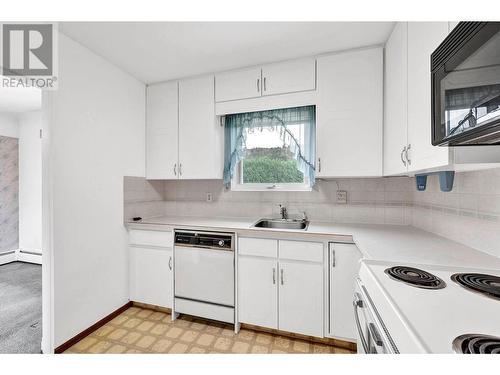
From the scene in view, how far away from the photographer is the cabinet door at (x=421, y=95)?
3.20 feet

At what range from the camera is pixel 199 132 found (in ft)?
7.51

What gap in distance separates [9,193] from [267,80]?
4266mm

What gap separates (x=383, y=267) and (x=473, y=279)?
0.31m

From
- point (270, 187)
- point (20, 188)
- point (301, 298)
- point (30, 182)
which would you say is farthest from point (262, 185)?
point (20, 188)

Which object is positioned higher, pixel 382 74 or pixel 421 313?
pixel 382 74

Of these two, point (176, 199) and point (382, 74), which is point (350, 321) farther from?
point (176, 199)

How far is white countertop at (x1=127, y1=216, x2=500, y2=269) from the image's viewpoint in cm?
111

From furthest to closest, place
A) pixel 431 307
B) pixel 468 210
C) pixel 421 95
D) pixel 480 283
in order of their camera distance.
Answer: pixel 468 210 < pixel 421 95 < pixel 480 283 < pixel 431 307

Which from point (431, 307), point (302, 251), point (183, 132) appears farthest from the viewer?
point (183, 132)

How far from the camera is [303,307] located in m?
1.72

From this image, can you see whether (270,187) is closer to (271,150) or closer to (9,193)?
(271,150)
